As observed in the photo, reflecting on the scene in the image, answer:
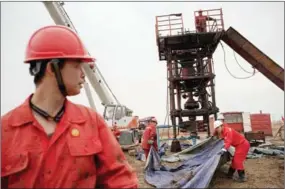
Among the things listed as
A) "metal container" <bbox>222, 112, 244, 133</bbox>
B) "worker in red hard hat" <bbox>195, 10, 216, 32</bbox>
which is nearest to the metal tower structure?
"worker in red hard hat" <bbox>195, 10, 216, 32</bbox>

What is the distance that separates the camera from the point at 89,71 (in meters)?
14.8

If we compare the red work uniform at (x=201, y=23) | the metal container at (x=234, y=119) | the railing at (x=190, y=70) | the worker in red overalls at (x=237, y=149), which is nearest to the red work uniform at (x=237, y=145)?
the worker in red overalls at (x=237, y=149)

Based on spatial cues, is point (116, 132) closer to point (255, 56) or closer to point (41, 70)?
point (255, 56)

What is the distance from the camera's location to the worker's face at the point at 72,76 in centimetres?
172

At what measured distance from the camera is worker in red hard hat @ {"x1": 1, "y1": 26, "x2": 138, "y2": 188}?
4.89ft

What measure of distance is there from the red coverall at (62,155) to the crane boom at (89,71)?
473 inches

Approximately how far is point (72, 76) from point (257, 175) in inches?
328

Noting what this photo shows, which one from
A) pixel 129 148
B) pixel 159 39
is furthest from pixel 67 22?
pixel 129 148

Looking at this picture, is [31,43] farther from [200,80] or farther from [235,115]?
[235,115]

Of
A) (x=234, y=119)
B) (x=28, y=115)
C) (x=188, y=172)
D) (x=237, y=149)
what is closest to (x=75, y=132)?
(x=28, y=115)

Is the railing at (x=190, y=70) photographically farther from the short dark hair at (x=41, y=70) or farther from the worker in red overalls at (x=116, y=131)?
the short dark hair at (x=41, y=70)

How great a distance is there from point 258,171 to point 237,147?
1.67 meters

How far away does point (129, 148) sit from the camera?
48.1 feet

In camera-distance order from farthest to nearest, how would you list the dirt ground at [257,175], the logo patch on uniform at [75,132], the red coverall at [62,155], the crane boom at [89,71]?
the crane boom at [89,71], the dirt ground at [257,175], the logo patch on uniform at [75,132], the red coverall at [62,155]
